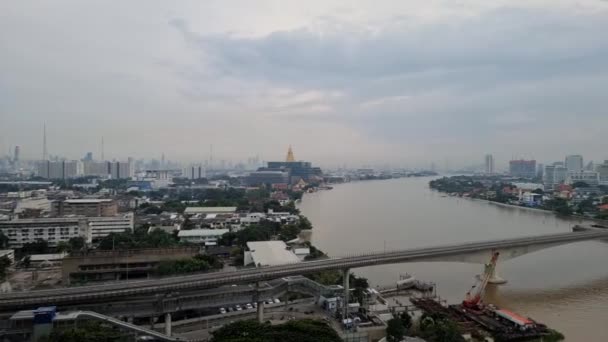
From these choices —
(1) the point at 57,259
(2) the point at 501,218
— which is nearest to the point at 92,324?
(1) the point at 57,259

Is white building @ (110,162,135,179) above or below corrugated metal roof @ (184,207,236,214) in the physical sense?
above

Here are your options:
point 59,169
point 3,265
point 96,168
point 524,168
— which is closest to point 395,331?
point 3,265

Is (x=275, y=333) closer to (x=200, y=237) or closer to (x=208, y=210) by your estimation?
(x=200, y=237)

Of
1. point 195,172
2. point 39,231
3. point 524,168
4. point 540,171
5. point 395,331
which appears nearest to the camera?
point 395,331

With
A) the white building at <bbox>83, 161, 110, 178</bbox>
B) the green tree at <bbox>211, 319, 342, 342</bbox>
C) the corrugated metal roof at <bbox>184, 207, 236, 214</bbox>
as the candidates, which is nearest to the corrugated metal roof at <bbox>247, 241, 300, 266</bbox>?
the green tree at <bbox>211, 319, 342, 342</bbox>

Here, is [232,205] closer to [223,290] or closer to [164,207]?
[164,207]

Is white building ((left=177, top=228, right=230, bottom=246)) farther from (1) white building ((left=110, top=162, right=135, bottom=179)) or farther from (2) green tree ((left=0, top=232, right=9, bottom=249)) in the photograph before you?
(1) white building ((left=110, top=162, right=135, bottom=179))

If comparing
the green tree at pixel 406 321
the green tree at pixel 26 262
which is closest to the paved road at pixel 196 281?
the green tree at pixel 406 321
